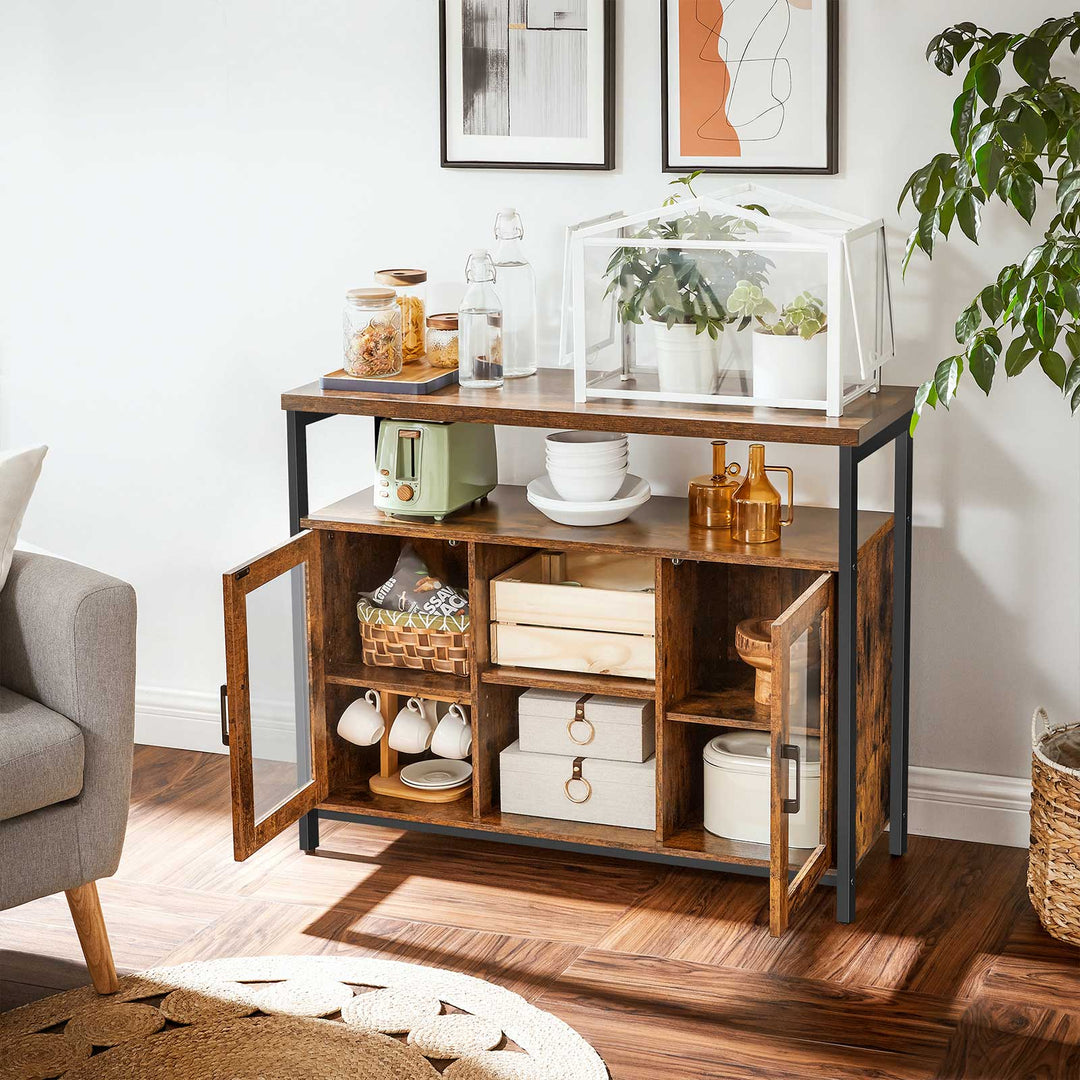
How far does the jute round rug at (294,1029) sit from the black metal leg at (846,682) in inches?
24.2

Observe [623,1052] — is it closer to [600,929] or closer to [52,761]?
[600,929]

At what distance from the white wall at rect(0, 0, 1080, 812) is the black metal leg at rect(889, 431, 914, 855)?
0.13 meters

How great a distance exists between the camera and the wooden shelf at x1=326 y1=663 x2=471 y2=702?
2.89m

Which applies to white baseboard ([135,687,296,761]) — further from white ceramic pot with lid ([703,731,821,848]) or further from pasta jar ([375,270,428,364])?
white ceramic pot with lid ([703,731,821,848])

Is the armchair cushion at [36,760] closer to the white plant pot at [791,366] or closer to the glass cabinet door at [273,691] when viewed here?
the glass cabinet door at [273,691]

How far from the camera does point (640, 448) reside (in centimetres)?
310

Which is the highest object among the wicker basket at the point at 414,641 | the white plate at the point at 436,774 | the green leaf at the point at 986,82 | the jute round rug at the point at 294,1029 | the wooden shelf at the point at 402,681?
the green leaf at the point at 986,82

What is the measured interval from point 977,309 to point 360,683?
130 cm

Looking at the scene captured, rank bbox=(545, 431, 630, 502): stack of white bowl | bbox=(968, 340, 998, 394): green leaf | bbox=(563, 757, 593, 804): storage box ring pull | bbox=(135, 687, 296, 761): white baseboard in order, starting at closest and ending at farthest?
bbox=(968, 340, 998, 394): green leaf < bbox=(545, 431, 630, 502): stack of white bowl < bbox=(563, 757, 593, 804): storage box ring pull < bbox=(135, 687, 296, 761): white baseboard

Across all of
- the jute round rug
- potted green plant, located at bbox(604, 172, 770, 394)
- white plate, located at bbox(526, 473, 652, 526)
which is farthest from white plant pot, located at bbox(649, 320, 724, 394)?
the jute round rug

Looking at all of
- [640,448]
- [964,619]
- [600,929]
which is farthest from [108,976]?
[964,619]

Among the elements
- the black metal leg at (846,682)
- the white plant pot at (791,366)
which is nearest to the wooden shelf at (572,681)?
the black metal leg at (846,682)

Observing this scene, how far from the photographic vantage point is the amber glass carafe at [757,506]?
2.68m

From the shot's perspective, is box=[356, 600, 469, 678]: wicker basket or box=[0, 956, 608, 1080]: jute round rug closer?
box=[0, 956, 608, 1080]: jute round rug
